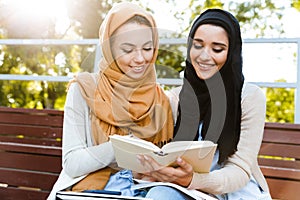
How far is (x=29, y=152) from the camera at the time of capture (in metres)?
2.46

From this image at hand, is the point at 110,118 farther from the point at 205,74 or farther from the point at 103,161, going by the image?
the point at 205,74

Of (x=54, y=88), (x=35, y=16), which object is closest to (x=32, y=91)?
(x=54, y=88)

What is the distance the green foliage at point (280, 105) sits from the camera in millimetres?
5766

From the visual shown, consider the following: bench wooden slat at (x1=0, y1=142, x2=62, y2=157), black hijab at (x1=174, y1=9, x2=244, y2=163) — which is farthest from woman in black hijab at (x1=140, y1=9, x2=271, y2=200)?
bench wooden slat at (x1=0, y1=142, x2=62, y2=157)

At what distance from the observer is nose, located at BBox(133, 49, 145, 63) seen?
1599 millimetres

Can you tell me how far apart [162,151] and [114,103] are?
15.1 inches

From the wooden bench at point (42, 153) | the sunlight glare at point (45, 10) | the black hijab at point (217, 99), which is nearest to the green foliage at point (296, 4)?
the sunlight glare at point (45, 10)

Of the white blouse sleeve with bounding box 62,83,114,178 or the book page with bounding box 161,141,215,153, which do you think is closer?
the book page with bounding box 161,141,215,153

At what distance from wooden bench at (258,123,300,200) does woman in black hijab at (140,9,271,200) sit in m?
0.37

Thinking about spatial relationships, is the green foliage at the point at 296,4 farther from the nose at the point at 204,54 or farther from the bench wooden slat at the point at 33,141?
the nose at the point at 204,54

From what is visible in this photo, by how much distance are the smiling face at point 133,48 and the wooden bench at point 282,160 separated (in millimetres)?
773

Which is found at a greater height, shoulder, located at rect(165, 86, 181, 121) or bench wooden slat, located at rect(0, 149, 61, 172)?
shoulder, located at rect(165, 86, 181, 121)

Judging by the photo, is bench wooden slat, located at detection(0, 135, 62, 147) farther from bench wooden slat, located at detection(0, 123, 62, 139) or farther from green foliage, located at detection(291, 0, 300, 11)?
green foliage, located at detection(291, 0, 300, 11)

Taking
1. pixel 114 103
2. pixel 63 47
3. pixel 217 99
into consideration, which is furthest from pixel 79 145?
pixel 63 47
